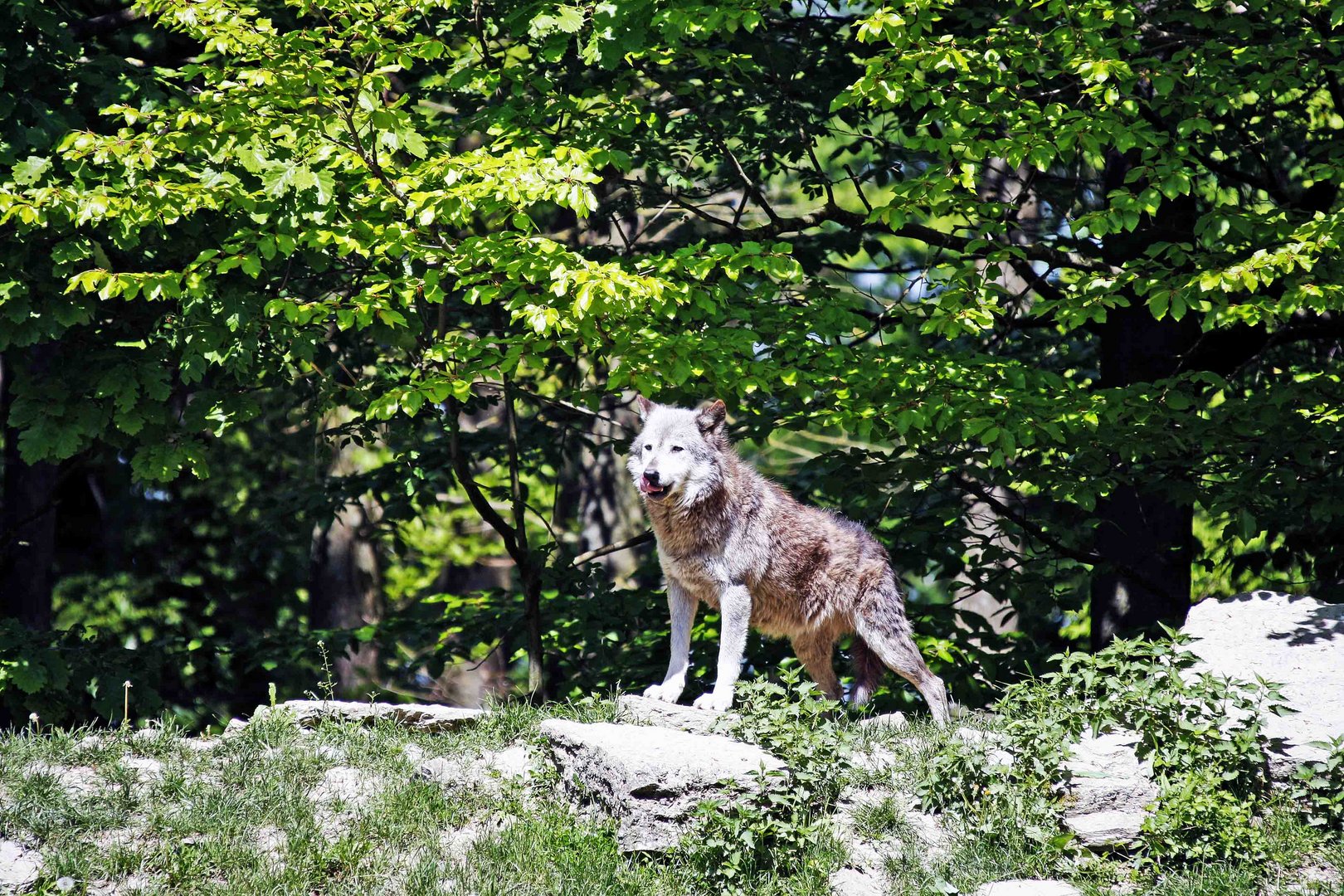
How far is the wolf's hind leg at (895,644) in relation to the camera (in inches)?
341

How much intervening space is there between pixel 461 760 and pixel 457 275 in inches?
142

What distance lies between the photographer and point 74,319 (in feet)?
30.0

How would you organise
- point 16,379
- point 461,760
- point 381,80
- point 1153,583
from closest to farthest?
1. point 461,760
2. point 381,80
3. point 16,379
4. point 1153,583

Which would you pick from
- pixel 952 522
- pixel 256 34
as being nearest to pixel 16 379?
pixel 256 34

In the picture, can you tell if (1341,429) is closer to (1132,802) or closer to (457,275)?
(1132,802)

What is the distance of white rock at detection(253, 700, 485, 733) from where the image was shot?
843 centimetres

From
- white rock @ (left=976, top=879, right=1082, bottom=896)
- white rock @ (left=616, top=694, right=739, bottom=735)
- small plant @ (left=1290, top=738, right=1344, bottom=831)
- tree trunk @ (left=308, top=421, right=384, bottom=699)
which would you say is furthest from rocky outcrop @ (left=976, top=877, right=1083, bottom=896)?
tree trunk @ (left=308, top=421, right=384, bottom=699)

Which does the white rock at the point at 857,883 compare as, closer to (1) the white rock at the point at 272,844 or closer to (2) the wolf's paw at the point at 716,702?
(2) the wolf's paw at the point at 716,702

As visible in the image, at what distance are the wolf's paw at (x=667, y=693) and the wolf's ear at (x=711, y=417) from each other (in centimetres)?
171

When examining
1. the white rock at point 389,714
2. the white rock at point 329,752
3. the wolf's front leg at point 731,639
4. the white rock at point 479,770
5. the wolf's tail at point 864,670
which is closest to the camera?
the white rock at point 479,770

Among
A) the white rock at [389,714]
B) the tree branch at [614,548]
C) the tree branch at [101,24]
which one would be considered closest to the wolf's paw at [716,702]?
the white rock at [389,714]

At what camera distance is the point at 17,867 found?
259 inches

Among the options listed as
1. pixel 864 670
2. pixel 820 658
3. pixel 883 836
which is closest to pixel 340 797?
pixel 883 836

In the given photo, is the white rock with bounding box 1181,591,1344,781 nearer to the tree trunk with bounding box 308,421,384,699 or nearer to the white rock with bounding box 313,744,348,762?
the white rock with bounding box 313,744,348,762
